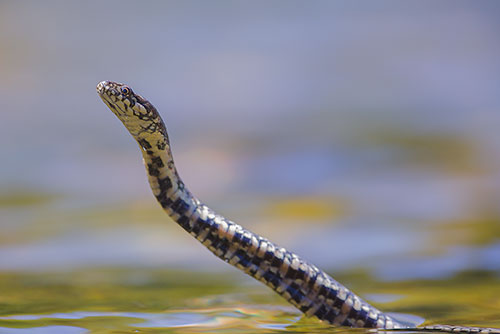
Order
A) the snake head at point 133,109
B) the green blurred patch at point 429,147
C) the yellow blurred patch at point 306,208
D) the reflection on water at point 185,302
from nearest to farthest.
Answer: the snake head at point 133,109 → the reflection on water at point 185,302 → the yellow blurred patch at point 306,208 → the green blurred patch at point 429,147

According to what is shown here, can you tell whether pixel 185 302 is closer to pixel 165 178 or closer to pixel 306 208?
pixel 165 178

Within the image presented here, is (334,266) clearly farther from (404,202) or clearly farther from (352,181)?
(352,181)

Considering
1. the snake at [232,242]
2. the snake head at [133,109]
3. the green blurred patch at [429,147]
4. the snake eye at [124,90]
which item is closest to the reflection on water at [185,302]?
the snake at [232,242]

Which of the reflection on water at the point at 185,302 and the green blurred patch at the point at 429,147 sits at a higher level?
the green blurred patch at the point at 429,147

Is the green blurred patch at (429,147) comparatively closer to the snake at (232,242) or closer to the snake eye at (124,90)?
the snake at (232,242)

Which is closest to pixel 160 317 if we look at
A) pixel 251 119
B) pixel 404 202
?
pixel 404 202

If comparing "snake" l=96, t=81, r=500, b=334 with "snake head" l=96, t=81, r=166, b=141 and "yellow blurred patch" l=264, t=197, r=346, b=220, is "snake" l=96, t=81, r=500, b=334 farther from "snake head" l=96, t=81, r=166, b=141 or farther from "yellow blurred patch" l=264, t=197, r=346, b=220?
"yellow blurred patch" l=264, t=197, r=346, b=220

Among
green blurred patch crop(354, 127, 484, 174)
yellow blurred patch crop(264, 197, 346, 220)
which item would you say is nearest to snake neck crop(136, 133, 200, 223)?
yellow blurred patch crop(264, 197, 346, 220)

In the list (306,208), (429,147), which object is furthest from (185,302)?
(429,147)
